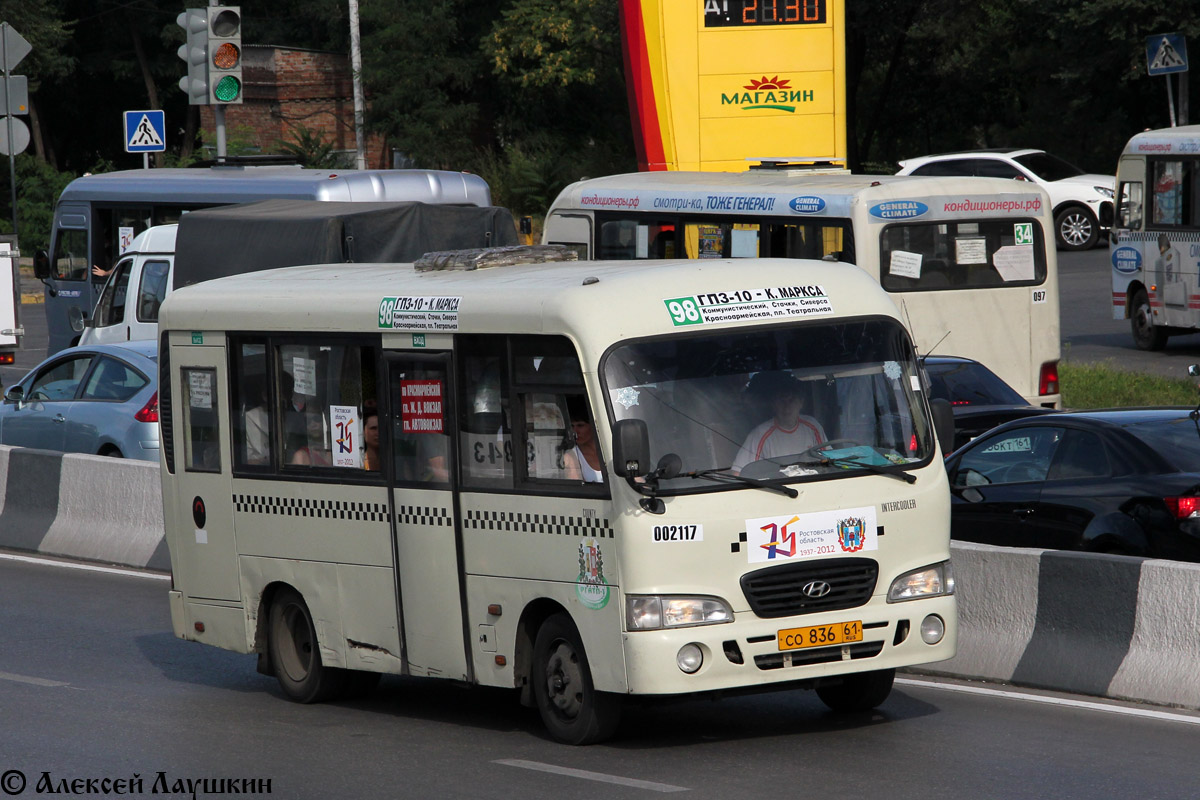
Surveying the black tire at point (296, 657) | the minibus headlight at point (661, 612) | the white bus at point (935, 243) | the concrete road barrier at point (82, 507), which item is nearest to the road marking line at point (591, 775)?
the minibus headlight at point (661, 612)

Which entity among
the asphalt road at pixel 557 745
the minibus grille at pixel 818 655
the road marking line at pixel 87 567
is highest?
the minibus grille at pixel 818 655

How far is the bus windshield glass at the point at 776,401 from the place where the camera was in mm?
8039

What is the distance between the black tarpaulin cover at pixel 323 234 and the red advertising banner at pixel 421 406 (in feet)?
21.9

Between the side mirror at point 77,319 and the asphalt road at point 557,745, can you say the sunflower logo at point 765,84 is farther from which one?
the asphalt road at point 557,745

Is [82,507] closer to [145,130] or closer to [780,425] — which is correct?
[780,425]

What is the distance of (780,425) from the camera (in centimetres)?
821

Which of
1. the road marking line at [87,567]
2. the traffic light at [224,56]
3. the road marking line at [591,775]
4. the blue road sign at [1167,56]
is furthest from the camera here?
the blue road sign at [1167,56]

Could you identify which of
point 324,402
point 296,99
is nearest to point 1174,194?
point 324,402

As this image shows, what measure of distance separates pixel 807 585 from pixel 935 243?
1108 centimetres

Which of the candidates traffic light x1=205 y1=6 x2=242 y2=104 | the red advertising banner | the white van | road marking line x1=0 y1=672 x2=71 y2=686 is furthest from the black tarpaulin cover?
the red advertising banner

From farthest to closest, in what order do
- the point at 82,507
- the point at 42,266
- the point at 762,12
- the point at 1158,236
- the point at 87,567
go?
the point at 42,266 → the point at 1158,236 → the point at 762,12 → the point at 82,507 → the point at 87,567

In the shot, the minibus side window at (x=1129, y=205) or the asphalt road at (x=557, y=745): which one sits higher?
the minibus side window at (x=1129, y=205)

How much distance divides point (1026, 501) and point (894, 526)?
10.9 ft

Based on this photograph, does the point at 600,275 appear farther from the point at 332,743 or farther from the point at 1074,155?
the point at 1074,155
